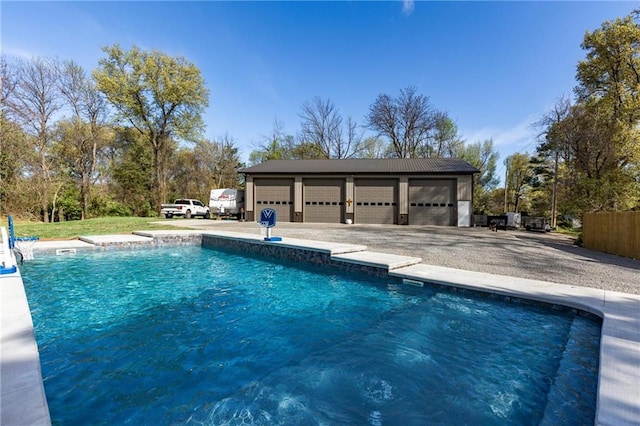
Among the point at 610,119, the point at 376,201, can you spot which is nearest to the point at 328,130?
the point at 376,201

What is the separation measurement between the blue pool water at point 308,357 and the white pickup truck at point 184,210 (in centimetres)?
1827

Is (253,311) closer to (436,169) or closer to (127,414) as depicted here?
(127,414)

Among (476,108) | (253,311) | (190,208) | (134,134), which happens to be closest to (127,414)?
(253,311)

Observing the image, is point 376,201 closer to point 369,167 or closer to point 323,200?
point 369,167

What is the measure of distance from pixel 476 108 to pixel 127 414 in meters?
26.9

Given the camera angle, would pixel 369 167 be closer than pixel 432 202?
No

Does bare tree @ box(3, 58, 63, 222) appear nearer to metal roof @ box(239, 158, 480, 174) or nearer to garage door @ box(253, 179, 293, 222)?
metal roof @ box(239, 158, 480, 174)

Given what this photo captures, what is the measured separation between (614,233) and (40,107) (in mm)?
30733

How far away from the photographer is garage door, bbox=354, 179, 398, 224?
19.3 meters

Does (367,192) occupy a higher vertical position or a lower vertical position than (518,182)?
lower

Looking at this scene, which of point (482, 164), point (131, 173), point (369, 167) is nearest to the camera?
point (369, 167)

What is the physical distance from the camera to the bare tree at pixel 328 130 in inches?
1266

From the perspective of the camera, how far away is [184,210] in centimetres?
2323

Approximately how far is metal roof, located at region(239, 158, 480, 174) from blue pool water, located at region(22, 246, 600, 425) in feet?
48.3
